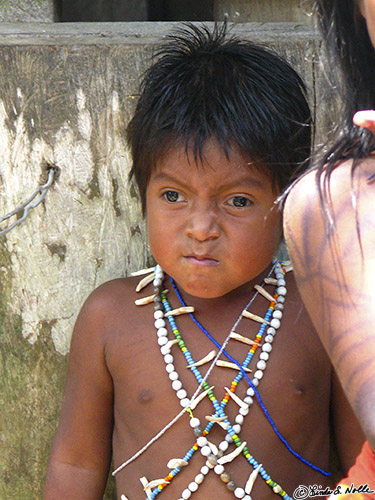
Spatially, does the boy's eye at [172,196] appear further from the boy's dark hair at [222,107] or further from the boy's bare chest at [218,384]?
the boy's bare chest at [218,384]

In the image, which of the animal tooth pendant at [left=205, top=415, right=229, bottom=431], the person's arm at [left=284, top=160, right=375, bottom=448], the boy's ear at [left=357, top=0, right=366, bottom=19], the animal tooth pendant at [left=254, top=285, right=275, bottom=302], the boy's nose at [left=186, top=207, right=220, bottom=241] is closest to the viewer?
the person's arm at [left=284, top=160, right=375, bottom=448]

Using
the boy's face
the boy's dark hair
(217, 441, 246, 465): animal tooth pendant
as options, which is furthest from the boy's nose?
(217, 441, 246, 465): animal tooth pendant

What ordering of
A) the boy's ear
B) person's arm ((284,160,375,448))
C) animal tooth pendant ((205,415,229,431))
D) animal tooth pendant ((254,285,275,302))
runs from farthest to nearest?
1. animal tooth pendant ((254,285,275,302))
2. animal tooth pendant ((205,415,229,431))
3. the boy's ear
4. person's arm ((284,160,375,448))

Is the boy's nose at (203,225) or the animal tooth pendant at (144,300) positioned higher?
the boy's nose at (203,225)

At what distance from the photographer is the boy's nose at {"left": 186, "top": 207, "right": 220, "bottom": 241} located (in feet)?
5.66

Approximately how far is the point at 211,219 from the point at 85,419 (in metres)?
0.65

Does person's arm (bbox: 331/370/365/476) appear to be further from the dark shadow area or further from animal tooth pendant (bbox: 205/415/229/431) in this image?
the dark shadow area

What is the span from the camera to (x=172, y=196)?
1813 millimetres

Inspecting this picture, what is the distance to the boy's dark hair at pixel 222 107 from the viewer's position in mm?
1786

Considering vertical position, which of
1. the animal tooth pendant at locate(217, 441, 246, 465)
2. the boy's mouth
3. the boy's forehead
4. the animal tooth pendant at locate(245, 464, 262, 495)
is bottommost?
the animal tooth pendant at locate(245, 464, 262, 495)

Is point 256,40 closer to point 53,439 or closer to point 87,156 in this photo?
point 87,156

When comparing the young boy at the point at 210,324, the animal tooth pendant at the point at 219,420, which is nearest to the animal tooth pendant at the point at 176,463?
the young boy at the point at 210,324

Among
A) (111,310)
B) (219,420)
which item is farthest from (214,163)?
(219,420)

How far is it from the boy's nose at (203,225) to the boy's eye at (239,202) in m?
0.06
